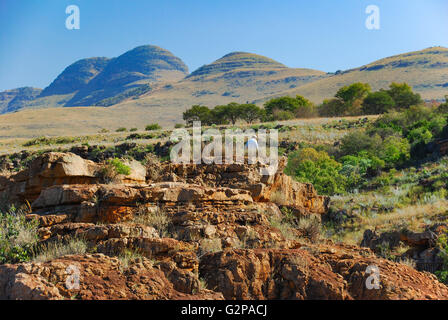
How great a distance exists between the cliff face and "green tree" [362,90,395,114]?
5131cm

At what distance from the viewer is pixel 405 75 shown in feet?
376

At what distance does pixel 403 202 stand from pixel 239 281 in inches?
571

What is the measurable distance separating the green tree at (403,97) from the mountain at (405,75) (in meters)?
40.1

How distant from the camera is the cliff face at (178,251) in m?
4.67

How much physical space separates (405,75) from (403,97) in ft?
213

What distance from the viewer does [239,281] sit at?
526cm

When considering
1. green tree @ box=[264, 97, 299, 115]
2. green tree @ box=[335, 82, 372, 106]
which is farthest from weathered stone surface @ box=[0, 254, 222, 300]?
green tree @ box=[335, 82, 372, 106]

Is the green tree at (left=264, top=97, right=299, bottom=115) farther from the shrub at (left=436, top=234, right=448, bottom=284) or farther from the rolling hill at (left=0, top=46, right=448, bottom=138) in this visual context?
the shrub at (left=436, top=234, right=448, bottom=284)

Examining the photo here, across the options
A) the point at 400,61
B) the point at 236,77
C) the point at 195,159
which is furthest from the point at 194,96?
the point at 195,159

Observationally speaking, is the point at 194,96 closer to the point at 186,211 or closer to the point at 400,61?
the point at 400,61

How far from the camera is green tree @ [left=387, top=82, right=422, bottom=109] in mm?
56125

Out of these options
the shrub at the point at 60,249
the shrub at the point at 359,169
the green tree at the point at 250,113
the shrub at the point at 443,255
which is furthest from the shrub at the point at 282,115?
the shrub at the point at 60,249

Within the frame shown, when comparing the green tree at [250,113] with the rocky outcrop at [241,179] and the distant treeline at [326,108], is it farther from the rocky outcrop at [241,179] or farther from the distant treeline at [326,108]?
the rocky outcrop at [241,179]
